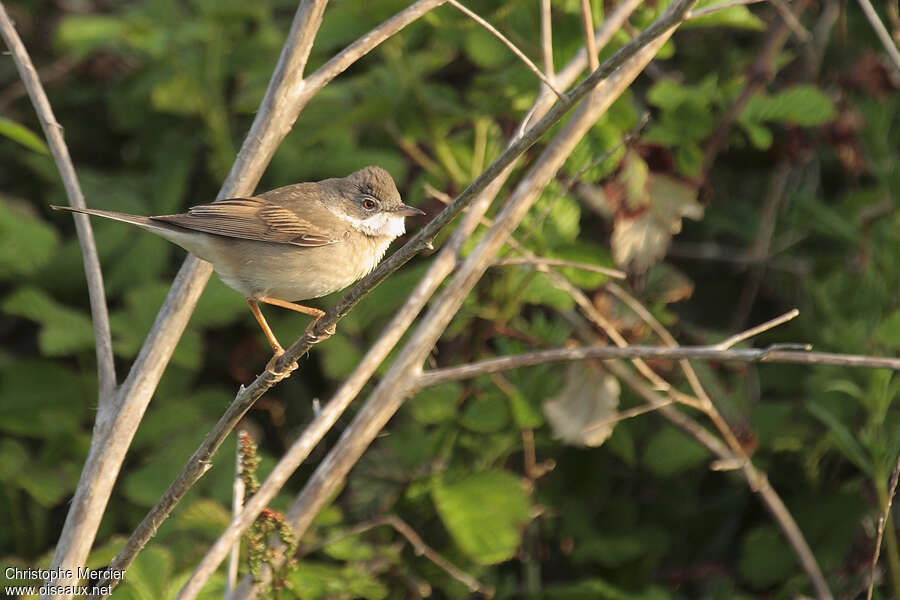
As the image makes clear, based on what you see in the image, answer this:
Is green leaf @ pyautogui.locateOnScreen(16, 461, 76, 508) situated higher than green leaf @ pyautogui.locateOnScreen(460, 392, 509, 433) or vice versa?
A: green leaf @ pyautogui.locateOnScreen(16, 461, 76, 508)

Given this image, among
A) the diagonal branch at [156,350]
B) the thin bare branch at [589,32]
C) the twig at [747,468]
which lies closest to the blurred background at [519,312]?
the twig at [747,468]

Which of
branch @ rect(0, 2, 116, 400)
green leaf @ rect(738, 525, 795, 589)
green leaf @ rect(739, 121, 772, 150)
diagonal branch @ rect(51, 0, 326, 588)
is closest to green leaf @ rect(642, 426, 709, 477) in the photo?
green leaf @ rect(738, 525, 795, 589)

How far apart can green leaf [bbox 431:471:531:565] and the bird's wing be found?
3.60ft

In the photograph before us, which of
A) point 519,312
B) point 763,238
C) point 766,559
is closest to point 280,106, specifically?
point 519,312

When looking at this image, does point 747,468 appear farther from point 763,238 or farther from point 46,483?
point 46,483

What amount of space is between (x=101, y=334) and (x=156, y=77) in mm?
2541

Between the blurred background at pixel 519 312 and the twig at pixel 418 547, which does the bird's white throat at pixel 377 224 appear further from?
the twig at pixel 418 547

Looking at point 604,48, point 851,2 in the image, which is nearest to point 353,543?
point 604,48

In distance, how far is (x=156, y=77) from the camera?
5316 mm

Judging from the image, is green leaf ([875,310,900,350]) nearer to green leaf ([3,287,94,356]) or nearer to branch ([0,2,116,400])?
branch ([0,2,116,400])

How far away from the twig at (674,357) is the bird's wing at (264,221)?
2.42 ft

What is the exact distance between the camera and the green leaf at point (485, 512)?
12.6 ft

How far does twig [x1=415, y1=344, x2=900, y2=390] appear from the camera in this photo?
2.82 meters

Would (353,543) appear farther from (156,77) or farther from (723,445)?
(156,77)
